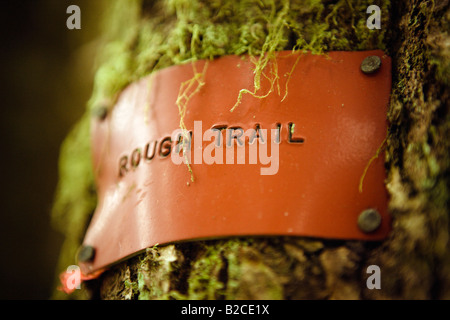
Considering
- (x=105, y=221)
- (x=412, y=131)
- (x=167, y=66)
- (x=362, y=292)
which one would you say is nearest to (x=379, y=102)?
(x=412, y=131)

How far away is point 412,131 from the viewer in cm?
63

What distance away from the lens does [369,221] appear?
606 mm

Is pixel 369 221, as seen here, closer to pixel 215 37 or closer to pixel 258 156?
pixel 258 156

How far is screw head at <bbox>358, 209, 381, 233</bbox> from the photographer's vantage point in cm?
60

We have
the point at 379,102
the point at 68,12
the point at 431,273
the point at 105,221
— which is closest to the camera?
the point at 431,273

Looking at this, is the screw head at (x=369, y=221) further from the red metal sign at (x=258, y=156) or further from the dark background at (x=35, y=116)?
the dark background at (x=35, y=116)

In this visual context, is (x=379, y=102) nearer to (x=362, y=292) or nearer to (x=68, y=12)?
(x=362, y=292)

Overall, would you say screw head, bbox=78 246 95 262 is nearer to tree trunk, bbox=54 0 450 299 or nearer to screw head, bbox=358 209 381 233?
tree trunk, bbox=54 0 450 299

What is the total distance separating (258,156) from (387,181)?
21 cm

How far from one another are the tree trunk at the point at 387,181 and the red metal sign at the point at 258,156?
3cm

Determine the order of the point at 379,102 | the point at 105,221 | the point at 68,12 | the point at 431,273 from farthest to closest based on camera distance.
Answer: the point at 68,12 → the point at 105,221 → the point at 379,102 → the point at 431,273

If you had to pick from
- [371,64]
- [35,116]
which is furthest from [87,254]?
[35,116]
